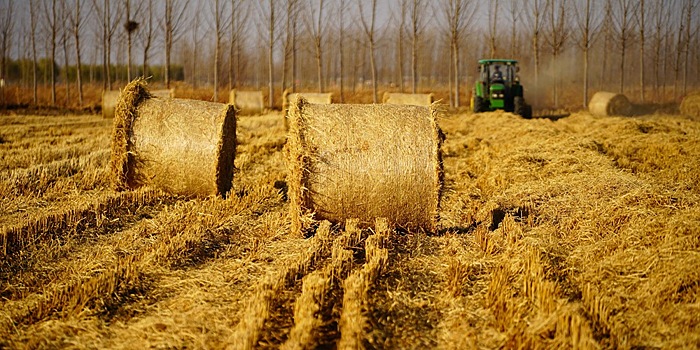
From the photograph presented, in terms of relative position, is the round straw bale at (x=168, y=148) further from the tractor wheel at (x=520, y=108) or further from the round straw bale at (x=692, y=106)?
the round straw bale at (x=692, y=106)

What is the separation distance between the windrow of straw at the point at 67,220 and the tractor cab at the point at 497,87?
53.8 feet

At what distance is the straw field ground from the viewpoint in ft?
11.1

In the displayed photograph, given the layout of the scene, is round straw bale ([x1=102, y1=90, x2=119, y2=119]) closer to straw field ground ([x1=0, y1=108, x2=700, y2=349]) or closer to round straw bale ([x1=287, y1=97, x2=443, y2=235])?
straw field ground ([x1=0, y1=108, x2=700, y2=349])

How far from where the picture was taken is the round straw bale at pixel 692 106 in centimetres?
2339

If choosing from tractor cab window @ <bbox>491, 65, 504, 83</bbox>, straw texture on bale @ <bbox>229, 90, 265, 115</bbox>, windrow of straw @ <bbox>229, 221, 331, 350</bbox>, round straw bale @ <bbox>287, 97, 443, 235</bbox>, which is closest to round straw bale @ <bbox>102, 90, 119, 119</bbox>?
straw texture on bale @ <bbox>229, 90, 265, 115</bbox>

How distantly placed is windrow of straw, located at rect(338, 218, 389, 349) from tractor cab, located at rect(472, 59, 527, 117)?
17139mm

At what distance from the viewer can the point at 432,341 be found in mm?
3408

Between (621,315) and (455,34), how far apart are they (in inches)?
1132

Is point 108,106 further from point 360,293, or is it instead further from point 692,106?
point 692,106

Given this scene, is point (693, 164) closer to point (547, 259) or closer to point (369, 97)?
point (547, 259)

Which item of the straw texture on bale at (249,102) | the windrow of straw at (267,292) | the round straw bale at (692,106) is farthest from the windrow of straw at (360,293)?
the round straw bale at (692,106)

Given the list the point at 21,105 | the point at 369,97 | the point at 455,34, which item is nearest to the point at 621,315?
the point at 21,105

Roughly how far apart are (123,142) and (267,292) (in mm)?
4698

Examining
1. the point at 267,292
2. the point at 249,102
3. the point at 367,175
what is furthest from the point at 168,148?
the point at 249,102
